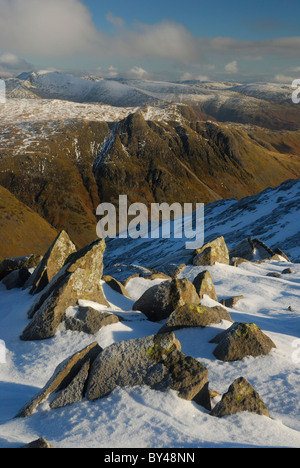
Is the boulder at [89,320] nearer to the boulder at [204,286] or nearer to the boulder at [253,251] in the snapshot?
the boulder at [204,286]

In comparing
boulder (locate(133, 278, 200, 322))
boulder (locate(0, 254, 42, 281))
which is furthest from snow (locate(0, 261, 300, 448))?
boulder (locate(0, 254, 42, 281))

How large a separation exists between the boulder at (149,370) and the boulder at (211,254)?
70.8 ft

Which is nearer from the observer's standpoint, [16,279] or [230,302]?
[230,302]

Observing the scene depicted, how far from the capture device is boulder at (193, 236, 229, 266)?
3334 centimetres

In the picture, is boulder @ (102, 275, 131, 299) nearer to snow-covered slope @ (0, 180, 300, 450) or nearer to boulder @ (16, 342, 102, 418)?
snow-covered slope @ (0, 180, 300, 450)

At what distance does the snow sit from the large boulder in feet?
2.06

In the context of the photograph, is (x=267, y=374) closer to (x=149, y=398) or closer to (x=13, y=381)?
(x=149, y=398)

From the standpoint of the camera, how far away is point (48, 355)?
16.0 meters

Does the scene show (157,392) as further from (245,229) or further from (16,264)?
(245,229)

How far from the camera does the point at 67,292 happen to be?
61.3 ft

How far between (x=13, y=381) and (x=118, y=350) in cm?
538

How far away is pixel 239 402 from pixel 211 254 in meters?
22.9

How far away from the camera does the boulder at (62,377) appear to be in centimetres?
1082

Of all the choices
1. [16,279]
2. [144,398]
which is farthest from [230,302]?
[16,279]
